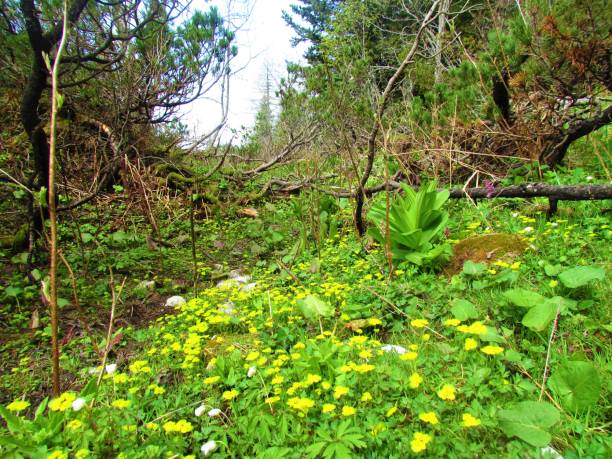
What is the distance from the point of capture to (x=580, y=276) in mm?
1805

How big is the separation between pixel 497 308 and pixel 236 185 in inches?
200

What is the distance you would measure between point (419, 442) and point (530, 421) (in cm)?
37

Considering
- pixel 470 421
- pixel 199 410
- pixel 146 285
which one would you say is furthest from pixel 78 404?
pixel 146 285

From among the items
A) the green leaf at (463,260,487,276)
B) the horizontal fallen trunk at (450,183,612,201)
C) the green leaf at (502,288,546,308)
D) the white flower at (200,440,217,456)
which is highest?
the horizontal fallen trunk at (450,183,612,201)

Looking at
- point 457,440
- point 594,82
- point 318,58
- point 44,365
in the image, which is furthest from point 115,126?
point 318,58

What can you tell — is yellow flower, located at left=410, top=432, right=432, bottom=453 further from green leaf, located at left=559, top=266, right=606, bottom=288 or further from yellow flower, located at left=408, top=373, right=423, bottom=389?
green leaf, located at left=559, top=266, right=606, bottom=288

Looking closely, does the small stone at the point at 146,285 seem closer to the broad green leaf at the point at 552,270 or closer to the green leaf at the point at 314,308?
the green leaf at the point at 314,308

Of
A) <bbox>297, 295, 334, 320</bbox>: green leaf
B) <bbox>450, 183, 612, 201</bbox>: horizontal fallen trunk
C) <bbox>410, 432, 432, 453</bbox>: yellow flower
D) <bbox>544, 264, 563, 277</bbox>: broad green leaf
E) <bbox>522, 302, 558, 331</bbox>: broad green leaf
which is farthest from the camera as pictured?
<bbox>450, 183, 612, 201</bbox>: horizontal fallen trunk

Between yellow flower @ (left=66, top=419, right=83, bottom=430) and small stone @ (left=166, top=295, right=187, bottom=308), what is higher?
yellow flower @ (left=66, top=419, right=83, bottom=430)

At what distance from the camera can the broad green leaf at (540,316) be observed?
5.28 ft

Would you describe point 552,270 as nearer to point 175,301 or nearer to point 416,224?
point 416,224

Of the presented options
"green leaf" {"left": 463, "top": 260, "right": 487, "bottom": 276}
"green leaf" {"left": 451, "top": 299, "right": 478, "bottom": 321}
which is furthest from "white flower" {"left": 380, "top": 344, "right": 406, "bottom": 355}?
"green leaf" {"left": 463, "top": 260, "right": 487, "bottom": 276}

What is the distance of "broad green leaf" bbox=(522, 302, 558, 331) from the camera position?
1.61 m

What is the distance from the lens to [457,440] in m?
1.17
